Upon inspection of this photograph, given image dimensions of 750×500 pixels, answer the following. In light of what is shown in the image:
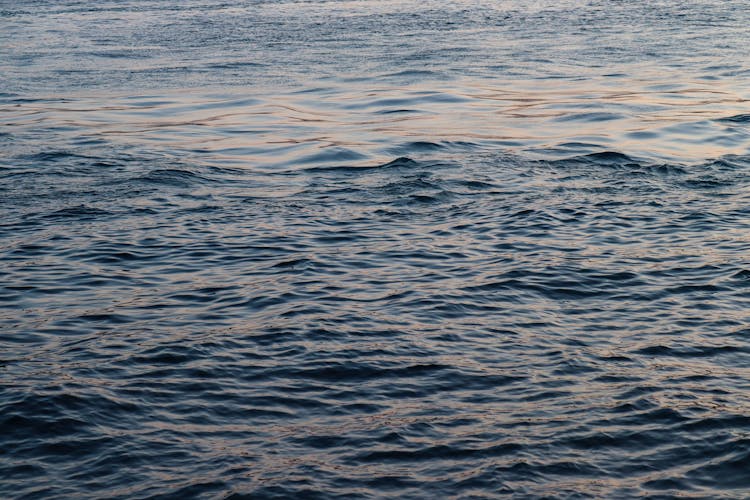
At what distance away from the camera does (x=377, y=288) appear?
10.5 meters

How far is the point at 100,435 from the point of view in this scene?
24.3 ft

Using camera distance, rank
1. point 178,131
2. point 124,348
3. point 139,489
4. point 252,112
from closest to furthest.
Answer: point 139,489
point 124,348
point 178,131
point 252,112

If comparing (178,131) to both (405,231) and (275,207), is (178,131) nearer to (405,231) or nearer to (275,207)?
(275,207)

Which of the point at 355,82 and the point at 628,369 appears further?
the point at 355,82

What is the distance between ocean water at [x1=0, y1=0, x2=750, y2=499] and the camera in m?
7.08

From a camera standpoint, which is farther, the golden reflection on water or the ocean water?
the golden reflection on water

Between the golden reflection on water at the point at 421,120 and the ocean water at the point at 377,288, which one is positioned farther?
the golden reflection on water at the point at 421,120

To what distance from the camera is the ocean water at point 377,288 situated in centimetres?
708

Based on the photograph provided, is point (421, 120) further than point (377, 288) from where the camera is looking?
Yes

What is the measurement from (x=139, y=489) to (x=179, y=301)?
360 centimetres

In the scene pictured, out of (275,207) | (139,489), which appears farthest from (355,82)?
(139,489)

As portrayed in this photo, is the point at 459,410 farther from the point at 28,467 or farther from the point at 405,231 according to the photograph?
the point at 405,231

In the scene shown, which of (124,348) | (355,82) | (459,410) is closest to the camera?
(459,410)

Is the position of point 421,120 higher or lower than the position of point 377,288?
higher
